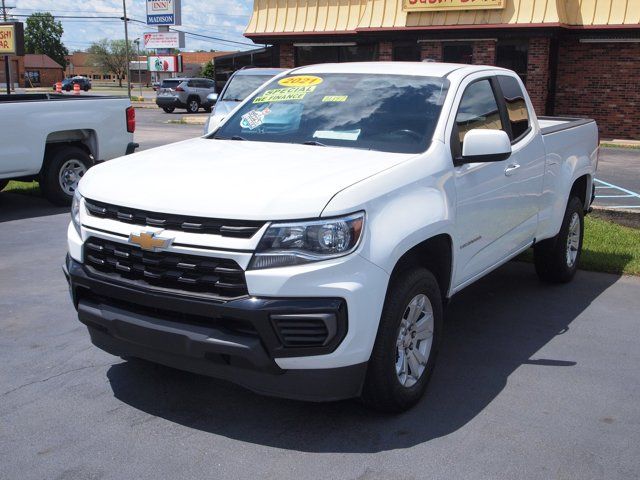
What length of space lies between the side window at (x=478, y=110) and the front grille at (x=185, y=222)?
6.10 feet

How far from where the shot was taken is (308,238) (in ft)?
11.7

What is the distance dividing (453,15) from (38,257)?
18.6m

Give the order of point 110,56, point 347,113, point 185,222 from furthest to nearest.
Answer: point 110,56 < point 347,113 < point 185,222

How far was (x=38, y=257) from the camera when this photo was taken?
7613 mm

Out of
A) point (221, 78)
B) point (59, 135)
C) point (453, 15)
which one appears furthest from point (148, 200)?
point (221, 78)

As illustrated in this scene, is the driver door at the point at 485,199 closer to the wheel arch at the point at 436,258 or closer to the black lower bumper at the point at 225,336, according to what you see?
the wheel arch at the point at 436,258

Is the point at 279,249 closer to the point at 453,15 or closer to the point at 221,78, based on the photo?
the point at 453,15

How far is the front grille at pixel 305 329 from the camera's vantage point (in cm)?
349

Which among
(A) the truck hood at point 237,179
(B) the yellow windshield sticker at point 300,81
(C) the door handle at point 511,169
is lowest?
(C) the door handle at point 511,169

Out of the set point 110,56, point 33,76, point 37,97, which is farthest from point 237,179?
point 110,56

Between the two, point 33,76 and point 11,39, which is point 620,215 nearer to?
point 11,39

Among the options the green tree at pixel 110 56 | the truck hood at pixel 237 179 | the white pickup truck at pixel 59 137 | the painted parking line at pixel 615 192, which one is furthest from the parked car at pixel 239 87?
the green tree at pixel 110 56

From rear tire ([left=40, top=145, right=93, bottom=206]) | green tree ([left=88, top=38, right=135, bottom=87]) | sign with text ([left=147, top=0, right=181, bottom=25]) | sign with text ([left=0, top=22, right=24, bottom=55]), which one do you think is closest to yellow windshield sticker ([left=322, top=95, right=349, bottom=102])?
rear tire ([left=40, top=145, right=93, bottom=206])

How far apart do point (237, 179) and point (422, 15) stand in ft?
70.2
